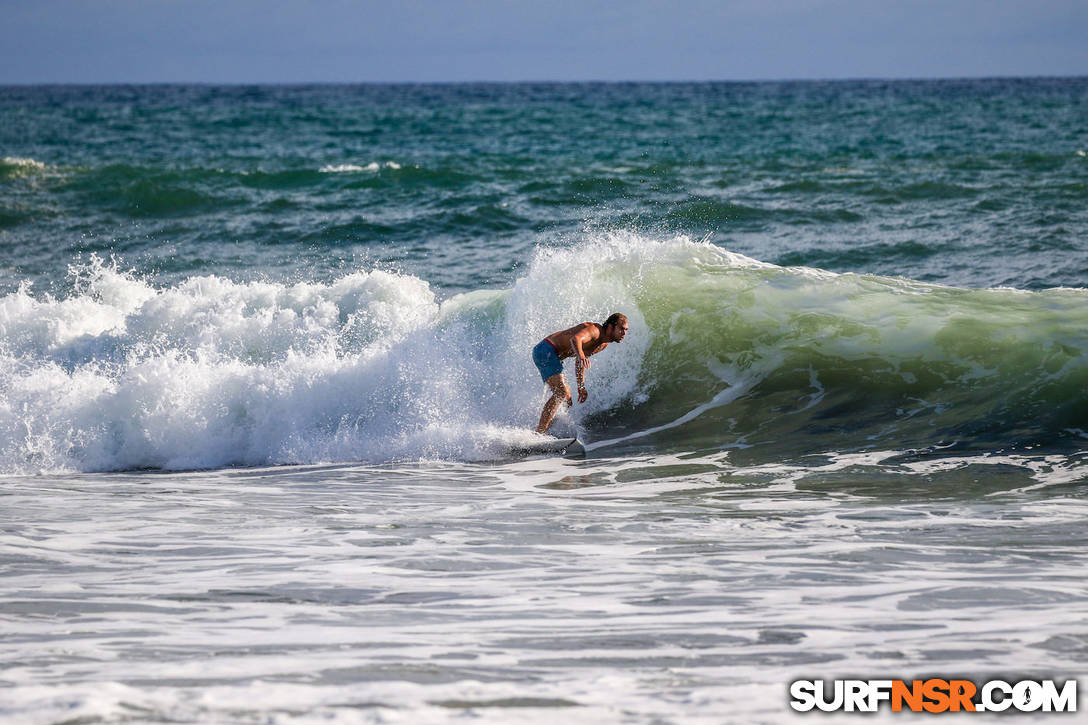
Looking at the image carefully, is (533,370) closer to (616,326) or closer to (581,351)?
(581,351)

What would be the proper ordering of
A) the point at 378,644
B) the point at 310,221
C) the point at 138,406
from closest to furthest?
the point at 378,644 → the point at 138,406 → the point at 310,221

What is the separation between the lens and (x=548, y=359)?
902 cm

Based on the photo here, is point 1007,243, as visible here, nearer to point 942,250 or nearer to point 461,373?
point 942,250

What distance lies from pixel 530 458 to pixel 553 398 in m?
0.61

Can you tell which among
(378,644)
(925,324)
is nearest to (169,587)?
(378,644)

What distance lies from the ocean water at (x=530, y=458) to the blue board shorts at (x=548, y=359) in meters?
0.58

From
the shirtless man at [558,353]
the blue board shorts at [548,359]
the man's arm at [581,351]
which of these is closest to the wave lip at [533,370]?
the shirtless man at [558,353]

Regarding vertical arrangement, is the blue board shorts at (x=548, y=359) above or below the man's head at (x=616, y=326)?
below

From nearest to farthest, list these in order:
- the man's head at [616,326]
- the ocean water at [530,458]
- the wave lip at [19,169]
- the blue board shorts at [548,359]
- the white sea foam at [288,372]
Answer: the ocean water at [530,458], the man's head at [616,326], the blue board shorts at [548,359], the white sea foam at [288,372], the wave lip at [19,169]

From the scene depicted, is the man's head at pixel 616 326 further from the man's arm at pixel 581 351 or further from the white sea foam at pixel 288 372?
the white sea foam at pixel 288 372

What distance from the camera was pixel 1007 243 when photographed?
1497 centimetres

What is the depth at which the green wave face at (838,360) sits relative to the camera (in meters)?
8.90

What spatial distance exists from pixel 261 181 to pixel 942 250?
13.9 metres

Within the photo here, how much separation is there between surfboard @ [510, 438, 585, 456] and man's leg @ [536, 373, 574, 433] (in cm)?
19
